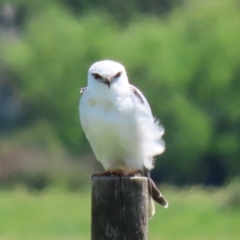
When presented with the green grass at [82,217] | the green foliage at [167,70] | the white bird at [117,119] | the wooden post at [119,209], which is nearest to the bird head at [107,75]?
the white bird at [117,119]

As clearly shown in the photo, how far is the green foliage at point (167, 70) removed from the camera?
93.9ft

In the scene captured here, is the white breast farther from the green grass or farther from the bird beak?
the green grass

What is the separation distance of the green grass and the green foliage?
746 cm

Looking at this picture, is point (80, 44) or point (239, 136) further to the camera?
point (80, 44)

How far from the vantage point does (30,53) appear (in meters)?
32.0

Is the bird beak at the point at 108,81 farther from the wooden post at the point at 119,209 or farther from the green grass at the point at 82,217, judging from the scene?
the green grass at the point at 82,217

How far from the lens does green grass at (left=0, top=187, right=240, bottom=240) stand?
14.8 meters

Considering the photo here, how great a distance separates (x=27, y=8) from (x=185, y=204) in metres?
17.8

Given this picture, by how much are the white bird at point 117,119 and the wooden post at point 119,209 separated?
102 centimetres

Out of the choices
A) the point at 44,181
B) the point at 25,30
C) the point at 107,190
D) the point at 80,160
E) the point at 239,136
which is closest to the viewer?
the point at 107,190

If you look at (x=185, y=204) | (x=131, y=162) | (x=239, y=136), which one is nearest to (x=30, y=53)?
(x=239, y=136)

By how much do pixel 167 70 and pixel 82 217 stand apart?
46.8 ft

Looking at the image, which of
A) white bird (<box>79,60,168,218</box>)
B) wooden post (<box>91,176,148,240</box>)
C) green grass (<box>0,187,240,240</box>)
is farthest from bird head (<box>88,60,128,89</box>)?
green grass (<box>0,187,240,240</box>)

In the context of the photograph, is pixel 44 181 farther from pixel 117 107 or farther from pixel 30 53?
pixel 117 107
